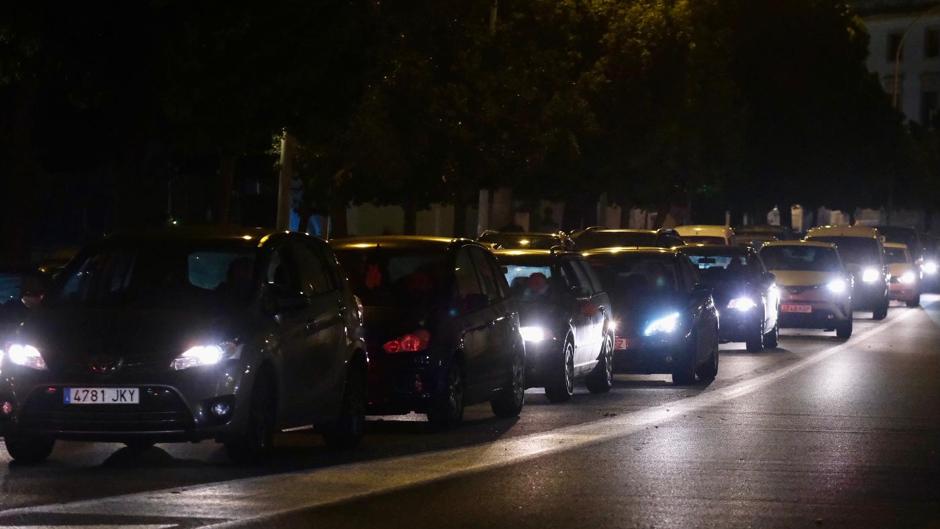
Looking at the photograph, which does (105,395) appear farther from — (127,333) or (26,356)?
(26,356)

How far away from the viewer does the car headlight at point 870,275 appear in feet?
141

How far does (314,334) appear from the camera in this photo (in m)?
15.0

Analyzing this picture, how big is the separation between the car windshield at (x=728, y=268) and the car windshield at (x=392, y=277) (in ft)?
40.8

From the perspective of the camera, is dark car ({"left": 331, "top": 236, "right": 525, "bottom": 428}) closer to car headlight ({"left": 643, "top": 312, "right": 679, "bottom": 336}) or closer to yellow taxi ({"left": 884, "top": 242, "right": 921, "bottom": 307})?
car headlight ({"left": 643, "top": 312, "right": 679, "bottom": 336})

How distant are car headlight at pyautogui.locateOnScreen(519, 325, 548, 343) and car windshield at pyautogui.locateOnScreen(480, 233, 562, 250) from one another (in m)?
16.4

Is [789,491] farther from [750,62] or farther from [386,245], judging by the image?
[750,62]

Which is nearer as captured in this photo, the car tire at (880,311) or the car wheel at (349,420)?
the car wheel at (349,420)

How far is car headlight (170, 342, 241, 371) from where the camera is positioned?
44.8ft

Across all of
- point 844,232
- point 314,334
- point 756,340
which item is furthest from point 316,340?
point 844,232

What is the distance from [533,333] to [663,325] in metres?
3.18

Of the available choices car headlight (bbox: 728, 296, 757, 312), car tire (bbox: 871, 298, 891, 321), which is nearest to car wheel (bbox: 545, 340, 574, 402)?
car headlight (bbox: 728, 296, 757, 312)

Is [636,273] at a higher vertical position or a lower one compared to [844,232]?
lower

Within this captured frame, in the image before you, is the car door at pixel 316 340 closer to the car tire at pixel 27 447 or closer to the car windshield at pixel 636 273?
the car tire at pixel 27 447

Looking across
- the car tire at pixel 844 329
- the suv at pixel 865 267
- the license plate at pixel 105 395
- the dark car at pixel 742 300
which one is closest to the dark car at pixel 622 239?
the car tire at pixel 844 329
